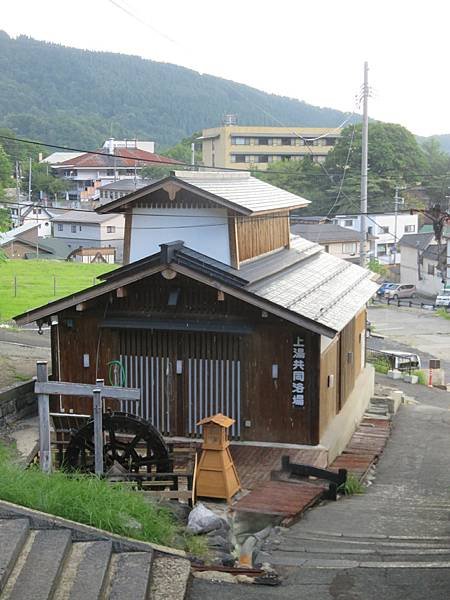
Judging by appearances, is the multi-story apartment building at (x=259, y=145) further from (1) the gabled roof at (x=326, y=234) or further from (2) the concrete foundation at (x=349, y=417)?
(2) the concrete foundation at (x=349, y=417)

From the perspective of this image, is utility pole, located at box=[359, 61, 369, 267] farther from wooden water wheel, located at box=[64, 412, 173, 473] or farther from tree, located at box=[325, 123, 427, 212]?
tree, located at box=[325, 123, 427, 212]

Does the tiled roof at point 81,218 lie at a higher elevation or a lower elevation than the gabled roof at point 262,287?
lower

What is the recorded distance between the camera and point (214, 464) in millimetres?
11891

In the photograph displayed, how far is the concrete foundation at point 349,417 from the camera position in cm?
→ 1612

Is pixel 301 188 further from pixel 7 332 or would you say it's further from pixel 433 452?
pixel 433 452

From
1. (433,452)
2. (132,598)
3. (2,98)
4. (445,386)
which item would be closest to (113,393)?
(132,598)

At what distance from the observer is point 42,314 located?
1605 cm

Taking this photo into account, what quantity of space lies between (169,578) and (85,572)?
863mm

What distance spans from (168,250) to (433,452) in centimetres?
829

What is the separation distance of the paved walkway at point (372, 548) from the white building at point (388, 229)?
2464 inches

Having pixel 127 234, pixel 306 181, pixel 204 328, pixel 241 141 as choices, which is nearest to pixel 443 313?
pixel 306 181

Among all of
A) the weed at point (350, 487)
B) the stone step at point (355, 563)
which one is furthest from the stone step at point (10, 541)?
the weed at point (350, 487)

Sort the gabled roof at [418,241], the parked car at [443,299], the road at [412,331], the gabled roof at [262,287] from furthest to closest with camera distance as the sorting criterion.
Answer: the gabled roof at [418,241] < the parked car at [443,299] < the road at [412,331] < the gabled roof at [262,287]

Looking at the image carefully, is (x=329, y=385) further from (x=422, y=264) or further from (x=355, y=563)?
(x=422, y=264)
